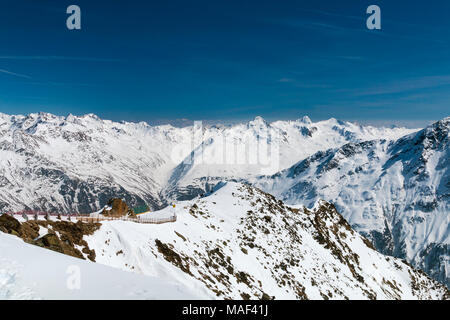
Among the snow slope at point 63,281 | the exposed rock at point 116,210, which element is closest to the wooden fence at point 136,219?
the exposed rock at point 116,210

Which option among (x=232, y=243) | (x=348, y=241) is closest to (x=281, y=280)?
(x=232, y=243)

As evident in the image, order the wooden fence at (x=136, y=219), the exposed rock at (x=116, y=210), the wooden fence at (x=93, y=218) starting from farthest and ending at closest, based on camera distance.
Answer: the exposed rock at (x=116, y=210)
the wooden fence at (x=136, y=219)
the wooden fence at (x=93, y=218)

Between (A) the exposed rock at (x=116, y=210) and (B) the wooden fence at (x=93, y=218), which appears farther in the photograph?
(A) the exposed rock at (x=116, y=210)

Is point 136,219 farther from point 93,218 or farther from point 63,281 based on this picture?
point 63,281

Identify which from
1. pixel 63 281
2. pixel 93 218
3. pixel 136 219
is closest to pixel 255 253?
pixel 136 219

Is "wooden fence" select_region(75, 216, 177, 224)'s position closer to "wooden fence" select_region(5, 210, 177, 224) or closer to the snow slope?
"wooden fence" select_region(5, 210, 177, 224)

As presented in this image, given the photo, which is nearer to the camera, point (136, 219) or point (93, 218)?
point (93, 218)

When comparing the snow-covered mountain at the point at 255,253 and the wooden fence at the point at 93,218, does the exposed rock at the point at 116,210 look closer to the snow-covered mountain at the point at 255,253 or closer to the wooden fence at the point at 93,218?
the wooden fence at the point at 93,218

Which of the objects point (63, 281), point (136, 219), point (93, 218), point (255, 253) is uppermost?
point (93, 218)
